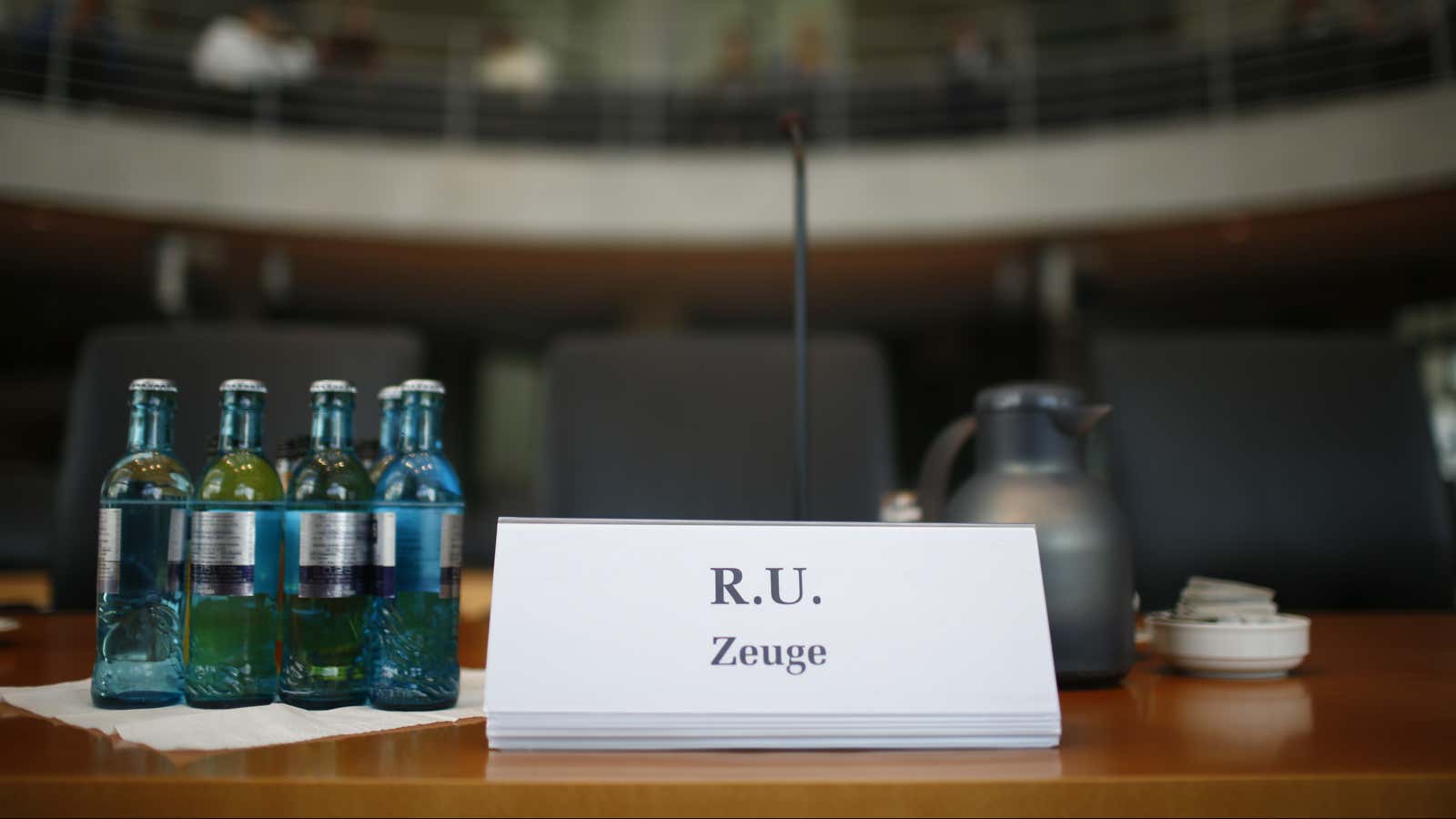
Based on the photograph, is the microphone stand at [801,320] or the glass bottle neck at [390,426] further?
the microphone stand at [801,320]

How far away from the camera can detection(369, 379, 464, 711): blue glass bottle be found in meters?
0.51

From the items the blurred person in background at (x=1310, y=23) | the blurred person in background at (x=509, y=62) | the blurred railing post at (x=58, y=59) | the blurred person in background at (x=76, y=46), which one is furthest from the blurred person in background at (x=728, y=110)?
the blurred railing post at (x=58, y=59)

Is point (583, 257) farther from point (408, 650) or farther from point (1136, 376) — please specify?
point (408, 650)

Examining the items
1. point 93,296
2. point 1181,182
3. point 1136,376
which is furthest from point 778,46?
point 1136,376

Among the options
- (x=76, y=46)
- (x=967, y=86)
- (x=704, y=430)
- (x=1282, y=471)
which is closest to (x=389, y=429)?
(x=704, y=430)

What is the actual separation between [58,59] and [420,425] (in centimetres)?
534

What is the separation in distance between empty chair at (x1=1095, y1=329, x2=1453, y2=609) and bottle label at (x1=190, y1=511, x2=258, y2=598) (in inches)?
35.4

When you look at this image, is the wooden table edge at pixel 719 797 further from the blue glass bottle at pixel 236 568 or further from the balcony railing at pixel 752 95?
the balcony railing at pixel 752 95

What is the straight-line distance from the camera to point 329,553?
19.0 inches

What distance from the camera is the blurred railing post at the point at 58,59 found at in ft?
15.8

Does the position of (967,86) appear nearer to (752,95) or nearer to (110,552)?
(752,95)

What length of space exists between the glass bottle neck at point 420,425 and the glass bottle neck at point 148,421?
0.11 m

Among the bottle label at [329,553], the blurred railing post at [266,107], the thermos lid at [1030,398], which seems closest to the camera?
the bottle label at [329,553]

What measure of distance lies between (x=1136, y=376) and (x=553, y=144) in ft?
16.6
